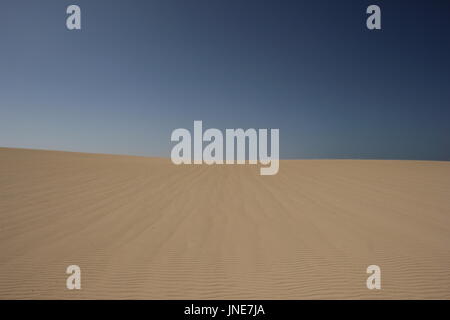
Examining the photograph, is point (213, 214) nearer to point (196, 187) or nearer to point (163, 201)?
point (163, 201)

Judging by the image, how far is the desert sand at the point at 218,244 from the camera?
373cm

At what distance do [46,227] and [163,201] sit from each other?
10.9 feet

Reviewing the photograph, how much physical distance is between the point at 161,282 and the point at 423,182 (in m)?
13.9

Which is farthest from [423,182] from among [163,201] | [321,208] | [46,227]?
[46,227]

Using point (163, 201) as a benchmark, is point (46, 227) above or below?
below

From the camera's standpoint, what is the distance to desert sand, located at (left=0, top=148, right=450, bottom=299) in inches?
147

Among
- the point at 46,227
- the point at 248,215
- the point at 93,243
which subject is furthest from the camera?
the point at 248,215

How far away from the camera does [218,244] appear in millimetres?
5199

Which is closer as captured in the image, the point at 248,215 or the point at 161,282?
the point at 161,282

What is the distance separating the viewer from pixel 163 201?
854 centimetres

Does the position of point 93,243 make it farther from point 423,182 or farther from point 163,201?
point 423,182
